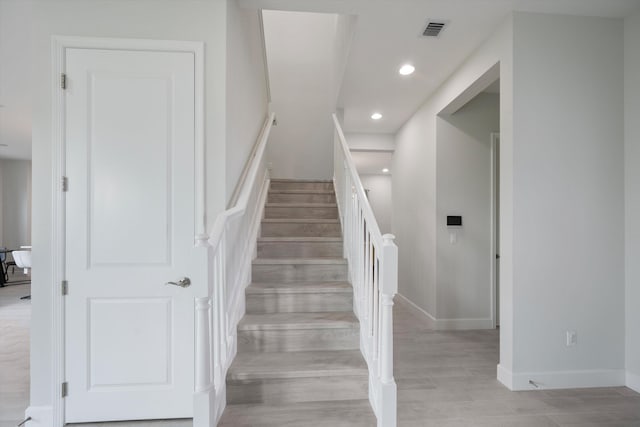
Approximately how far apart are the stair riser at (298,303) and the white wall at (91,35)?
0.84m

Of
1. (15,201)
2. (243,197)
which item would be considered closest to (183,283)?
(243,197)

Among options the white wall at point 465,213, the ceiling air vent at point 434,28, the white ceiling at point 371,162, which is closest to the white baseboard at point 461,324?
the white wall at point 465,213

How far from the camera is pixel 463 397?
222 cm

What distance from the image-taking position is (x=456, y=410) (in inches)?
81.5

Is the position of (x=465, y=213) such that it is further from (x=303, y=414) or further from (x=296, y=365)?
(x=303, y=414)

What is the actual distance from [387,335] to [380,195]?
312 inches

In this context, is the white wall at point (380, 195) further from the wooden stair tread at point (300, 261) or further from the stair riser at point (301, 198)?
the wooden stair tread at point (300, 261)

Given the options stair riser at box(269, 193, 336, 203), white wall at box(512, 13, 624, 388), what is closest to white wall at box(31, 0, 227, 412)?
stair riser at box(269, 193, 336, 203)

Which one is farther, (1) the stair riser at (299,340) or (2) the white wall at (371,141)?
(2) the white wall at (371,141)

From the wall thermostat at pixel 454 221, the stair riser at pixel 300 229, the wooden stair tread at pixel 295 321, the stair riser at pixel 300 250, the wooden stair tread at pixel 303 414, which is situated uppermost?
the wall thermostat at pixel 454 221

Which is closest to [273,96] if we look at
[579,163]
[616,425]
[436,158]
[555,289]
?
[436,158]

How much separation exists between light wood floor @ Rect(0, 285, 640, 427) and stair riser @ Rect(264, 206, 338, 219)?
160 centimetres

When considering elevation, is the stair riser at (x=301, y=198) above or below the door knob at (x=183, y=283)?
above

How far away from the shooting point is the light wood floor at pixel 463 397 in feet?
6.48
